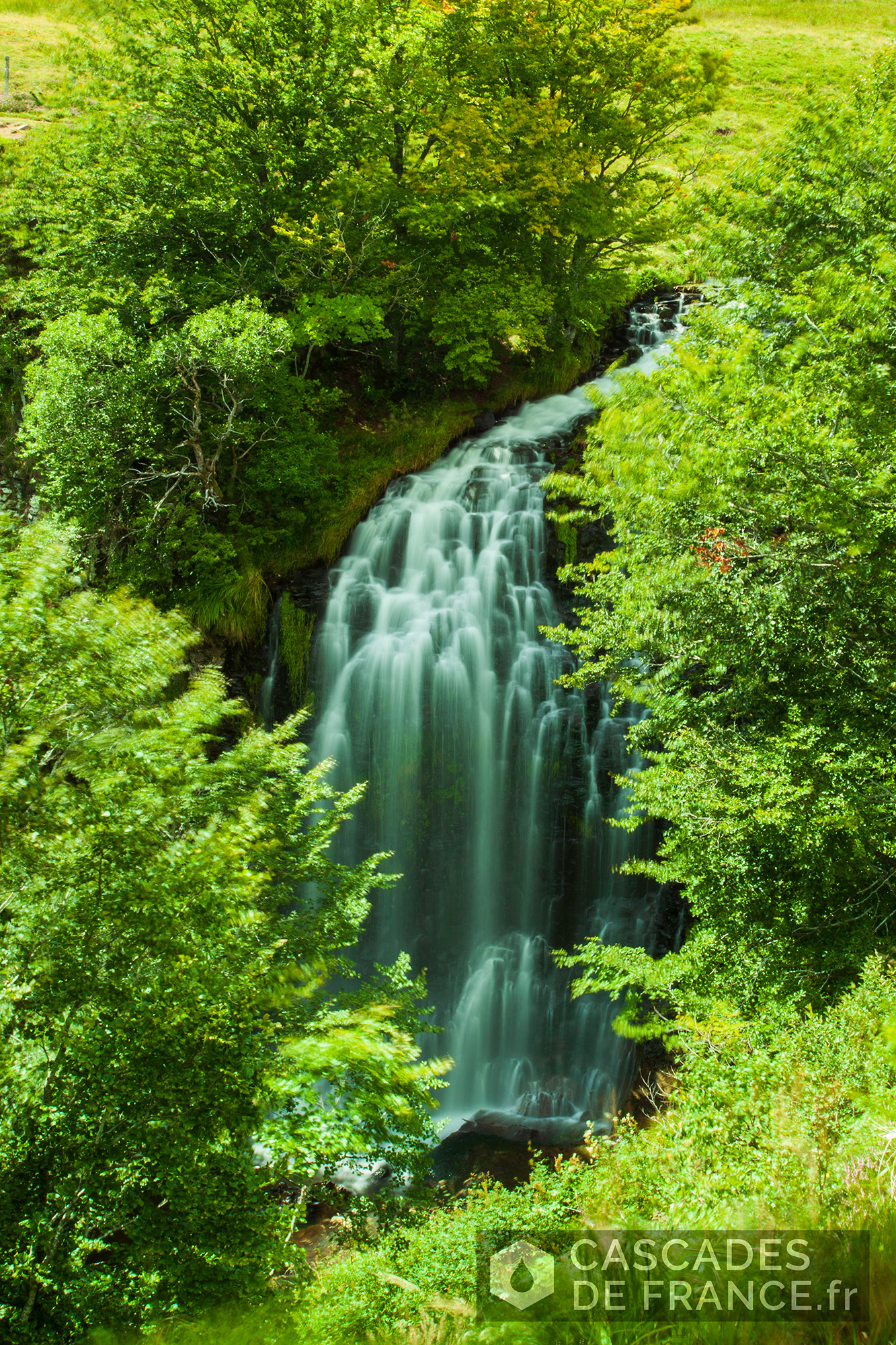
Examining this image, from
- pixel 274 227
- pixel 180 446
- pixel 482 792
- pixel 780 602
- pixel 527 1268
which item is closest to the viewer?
pixel 527 1268

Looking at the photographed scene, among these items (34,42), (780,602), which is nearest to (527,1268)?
(780,602)

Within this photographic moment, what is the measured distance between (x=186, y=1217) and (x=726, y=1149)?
3.33 m

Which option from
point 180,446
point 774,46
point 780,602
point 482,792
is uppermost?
point 774,46

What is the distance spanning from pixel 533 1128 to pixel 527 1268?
862 centimetres

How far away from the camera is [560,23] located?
659 inches

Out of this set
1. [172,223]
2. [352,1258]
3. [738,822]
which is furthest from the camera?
[172,223]

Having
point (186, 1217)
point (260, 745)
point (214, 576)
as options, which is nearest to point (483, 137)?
point (214, 576)

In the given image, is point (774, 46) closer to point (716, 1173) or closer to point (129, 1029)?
point (716, 1173)

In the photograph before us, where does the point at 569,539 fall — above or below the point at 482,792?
above

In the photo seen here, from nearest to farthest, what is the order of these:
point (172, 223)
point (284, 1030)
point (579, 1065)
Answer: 1. point (284, 1030)
2. point (579, 1065)
3. point (172, 223)

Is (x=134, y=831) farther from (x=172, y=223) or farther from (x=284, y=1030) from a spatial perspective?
(x=172, y=223)

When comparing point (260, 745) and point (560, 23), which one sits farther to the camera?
point (560, 23)

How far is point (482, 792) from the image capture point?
45.9 feet

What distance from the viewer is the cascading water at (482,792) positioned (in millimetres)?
13375
